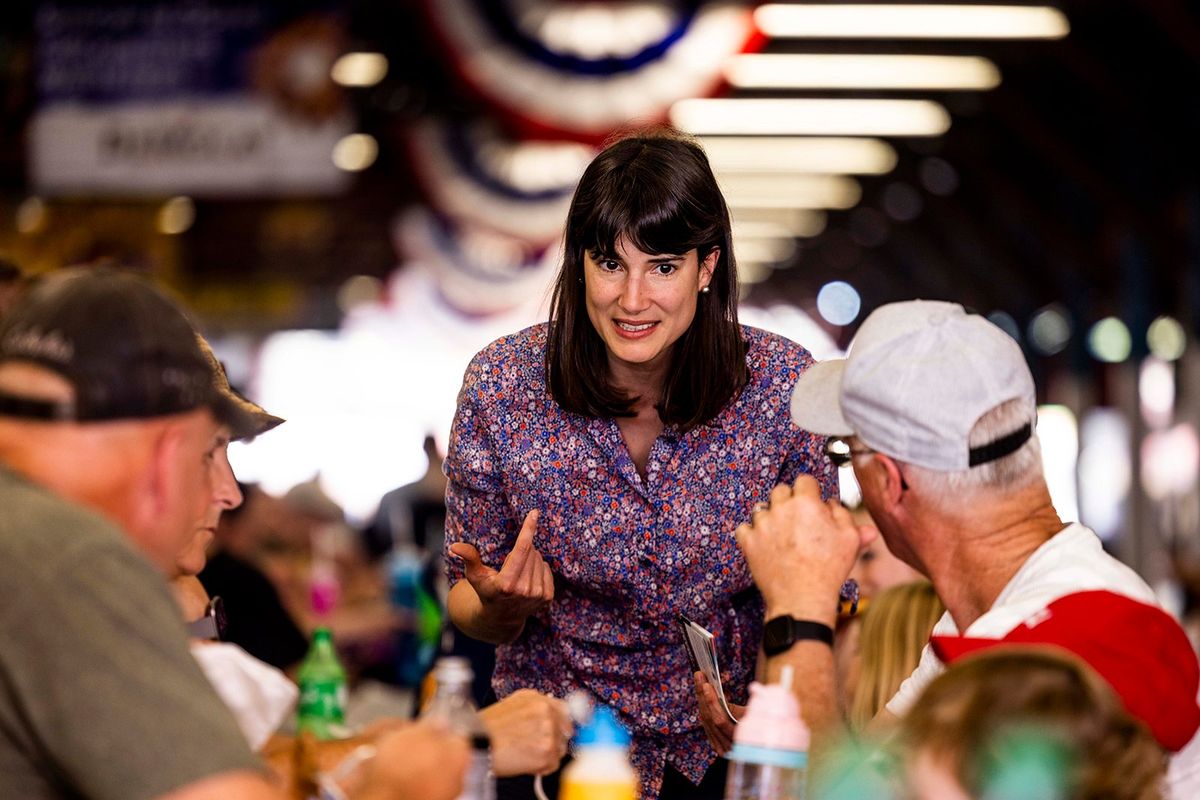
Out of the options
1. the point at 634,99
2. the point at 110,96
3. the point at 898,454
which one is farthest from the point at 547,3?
the point at 898,454

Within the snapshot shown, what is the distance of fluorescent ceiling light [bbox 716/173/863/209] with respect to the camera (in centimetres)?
2009

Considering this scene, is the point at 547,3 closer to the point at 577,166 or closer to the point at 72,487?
the point at 577,166

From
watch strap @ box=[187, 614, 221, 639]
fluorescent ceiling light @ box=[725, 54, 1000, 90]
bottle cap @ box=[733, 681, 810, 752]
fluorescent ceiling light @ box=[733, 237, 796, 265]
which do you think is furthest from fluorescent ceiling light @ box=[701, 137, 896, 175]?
bottle cap @ box=[733, 681, 810, 752]

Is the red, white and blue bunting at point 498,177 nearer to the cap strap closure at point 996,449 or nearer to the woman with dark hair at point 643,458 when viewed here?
the woman with dark hair at point 643,458

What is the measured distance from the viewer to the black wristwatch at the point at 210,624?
2.95m

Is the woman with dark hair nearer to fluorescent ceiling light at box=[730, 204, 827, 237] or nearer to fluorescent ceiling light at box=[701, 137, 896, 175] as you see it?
fluorescent ceiling light at box=[701, 137, 896, 175]

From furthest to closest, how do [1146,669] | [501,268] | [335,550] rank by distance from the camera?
[501,268], [335,550], [1146,669]

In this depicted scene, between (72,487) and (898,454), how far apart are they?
1162 millimetres

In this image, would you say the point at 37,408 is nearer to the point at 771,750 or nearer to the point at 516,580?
the point at 771,750

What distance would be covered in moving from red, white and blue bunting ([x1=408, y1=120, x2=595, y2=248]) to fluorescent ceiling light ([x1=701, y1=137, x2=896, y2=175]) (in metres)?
2.95

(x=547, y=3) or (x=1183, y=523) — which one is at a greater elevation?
(x=547, y=3)

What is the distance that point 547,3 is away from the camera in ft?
27.4

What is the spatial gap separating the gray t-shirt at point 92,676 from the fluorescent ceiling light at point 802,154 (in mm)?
15164

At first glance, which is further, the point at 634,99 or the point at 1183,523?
the point at 1183,523
